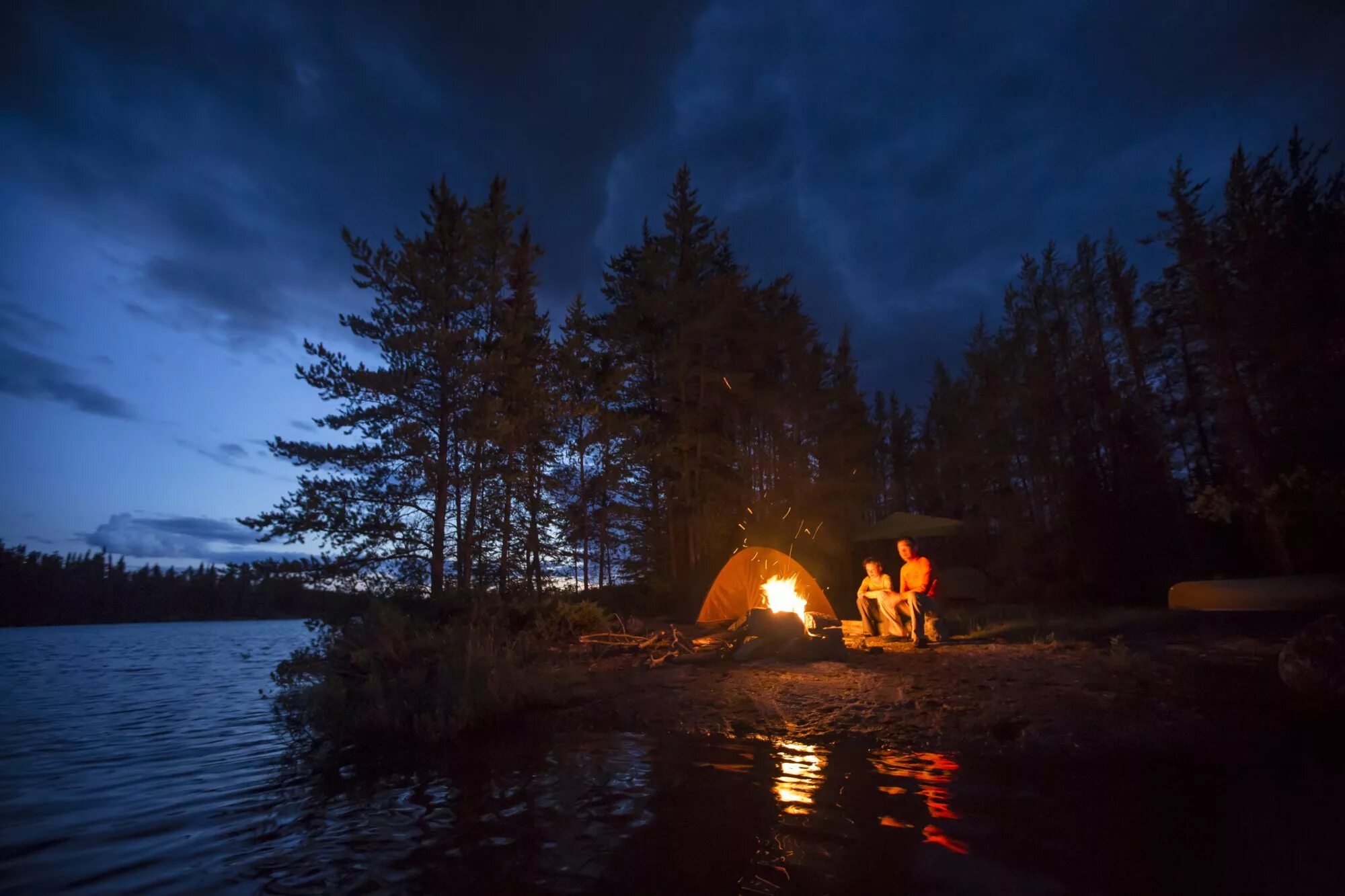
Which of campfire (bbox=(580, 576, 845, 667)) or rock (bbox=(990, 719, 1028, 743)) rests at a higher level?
campfire (bbox=(580, 576, 845, 667))

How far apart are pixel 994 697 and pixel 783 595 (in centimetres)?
717

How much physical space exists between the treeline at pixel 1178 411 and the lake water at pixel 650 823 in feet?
32.9

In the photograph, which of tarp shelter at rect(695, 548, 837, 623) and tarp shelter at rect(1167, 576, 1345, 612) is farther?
tarp shelter at rect(695, 548, 837, 623)

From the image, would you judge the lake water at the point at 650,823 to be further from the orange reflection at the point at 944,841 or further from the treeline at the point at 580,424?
the treeline at the point at 580,424

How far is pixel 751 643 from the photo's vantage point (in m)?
11.7

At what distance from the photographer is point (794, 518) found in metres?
25.9

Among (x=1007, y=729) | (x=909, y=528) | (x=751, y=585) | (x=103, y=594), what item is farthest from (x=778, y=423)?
(x=103, y=594)

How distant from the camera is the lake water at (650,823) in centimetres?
369

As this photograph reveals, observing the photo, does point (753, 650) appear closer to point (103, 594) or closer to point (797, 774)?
point (797, 774)

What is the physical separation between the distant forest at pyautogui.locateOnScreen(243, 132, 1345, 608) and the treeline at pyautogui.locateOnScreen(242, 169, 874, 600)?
9 cm

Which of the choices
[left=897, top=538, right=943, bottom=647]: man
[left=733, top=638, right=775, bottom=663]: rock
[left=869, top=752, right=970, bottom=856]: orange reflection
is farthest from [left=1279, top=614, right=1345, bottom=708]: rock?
[left=733, top=638, right=775, bottom=663]: rock

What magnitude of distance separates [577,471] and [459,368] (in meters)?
6.22

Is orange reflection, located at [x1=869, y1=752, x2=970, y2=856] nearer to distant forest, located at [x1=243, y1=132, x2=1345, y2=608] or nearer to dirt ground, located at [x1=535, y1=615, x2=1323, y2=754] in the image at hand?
dirt ground, located at [x1=535, y1=615, x2=1323, y2=754]

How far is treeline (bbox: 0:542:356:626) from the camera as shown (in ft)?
218
